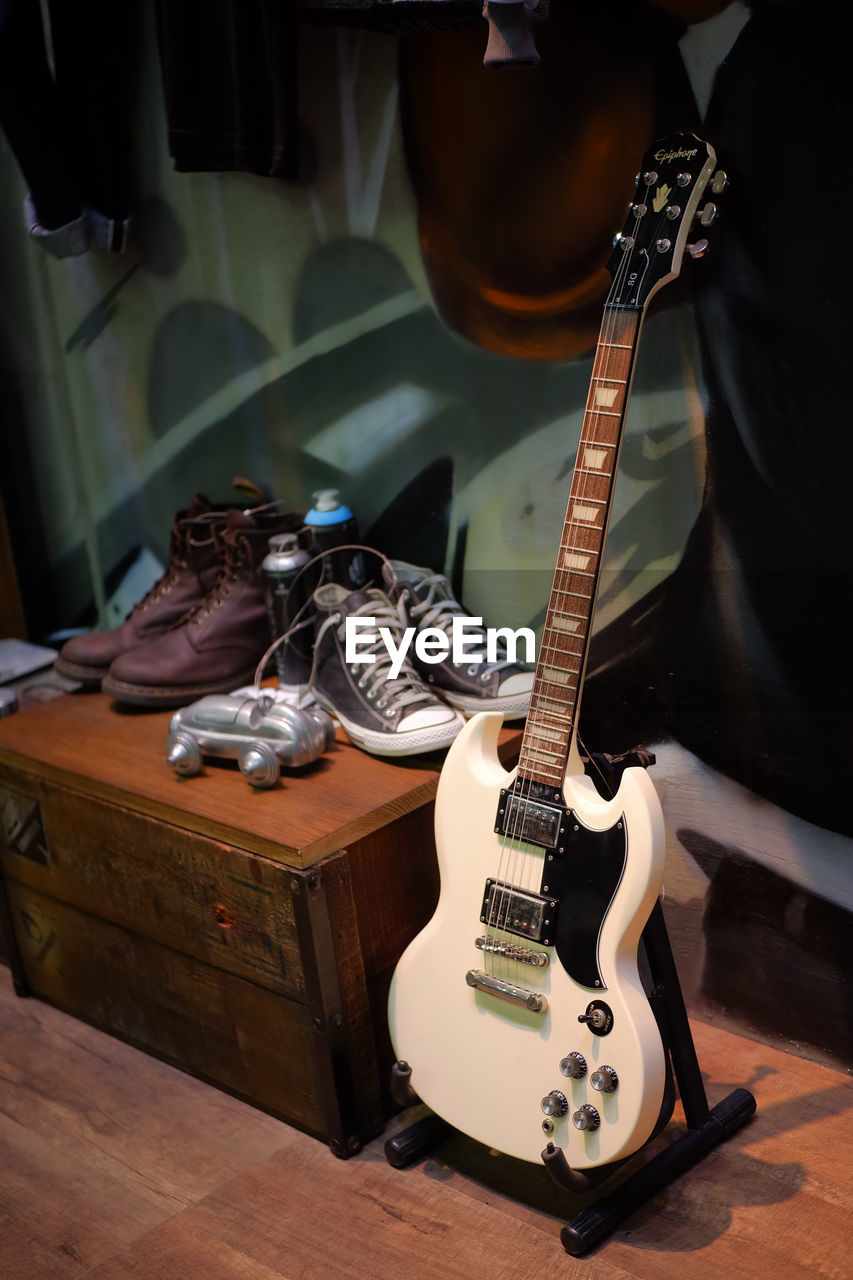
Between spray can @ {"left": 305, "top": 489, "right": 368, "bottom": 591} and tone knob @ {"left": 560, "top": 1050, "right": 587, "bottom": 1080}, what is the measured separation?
74cm

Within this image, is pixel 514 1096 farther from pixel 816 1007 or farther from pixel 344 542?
pixel 344 542

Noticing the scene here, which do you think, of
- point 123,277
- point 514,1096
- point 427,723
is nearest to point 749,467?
point 427,723

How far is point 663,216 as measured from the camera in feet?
4.10

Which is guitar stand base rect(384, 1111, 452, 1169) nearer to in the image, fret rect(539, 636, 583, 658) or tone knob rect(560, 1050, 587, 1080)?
tone knob rect(560, 1050, 587, 1080)

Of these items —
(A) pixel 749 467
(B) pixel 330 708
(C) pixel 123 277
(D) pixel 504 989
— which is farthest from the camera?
(C) pixel 123 277

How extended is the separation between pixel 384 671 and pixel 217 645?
1.07 ft

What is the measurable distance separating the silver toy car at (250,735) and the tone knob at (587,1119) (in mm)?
556

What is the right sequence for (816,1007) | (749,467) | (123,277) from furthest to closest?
1. (123,277)
2. (816,1007)
3. (749,467)

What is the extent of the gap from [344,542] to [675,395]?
53 cm

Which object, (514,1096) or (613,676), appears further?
(613,676)

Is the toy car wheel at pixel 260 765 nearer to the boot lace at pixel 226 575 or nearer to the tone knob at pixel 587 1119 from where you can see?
the boot lace at pixel 226 575

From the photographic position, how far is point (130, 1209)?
1388 mm

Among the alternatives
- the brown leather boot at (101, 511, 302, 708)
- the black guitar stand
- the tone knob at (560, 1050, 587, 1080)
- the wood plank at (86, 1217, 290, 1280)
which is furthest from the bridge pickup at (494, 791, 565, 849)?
the brown leather boot at (101, 511, 302, 708)

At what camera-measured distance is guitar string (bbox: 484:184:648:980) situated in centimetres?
128
